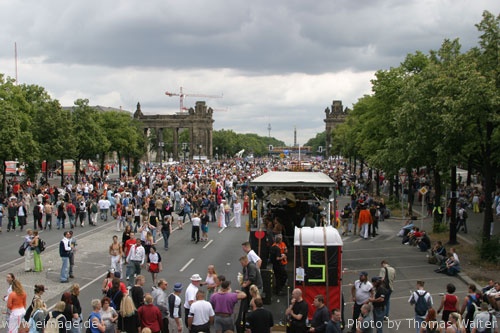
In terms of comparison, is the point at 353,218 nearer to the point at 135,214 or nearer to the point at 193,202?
the point at 193,202

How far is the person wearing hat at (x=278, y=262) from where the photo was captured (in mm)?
15273

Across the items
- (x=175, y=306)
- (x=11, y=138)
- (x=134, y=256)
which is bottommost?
(x=175, y=306)

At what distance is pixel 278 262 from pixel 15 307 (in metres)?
6.23

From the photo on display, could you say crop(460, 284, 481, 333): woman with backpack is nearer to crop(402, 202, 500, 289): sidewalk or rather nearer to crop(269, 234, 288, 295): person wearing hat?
crop(269, 234, 288, 295): person wearing hat

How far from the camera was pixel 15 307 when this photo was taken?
12.1 m

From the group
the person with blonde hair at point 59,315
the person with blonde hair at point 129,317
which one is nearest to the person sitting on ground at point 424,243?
the person with blonde hair at point 129,317

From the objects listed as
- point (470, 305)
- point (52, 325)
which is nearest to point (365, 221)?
point (470, 305)

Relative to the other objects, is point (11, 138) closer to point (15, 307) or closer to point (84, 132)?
point (84, 132)

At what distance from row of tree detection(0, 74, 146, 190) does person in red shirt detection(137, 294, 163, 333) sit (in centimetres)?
3686

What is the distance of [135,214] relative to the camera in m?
30.8

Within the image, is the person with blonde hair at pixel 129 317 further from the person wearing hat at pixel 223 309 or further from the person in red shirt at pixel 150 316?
the person wearing hat at pixel 223 309

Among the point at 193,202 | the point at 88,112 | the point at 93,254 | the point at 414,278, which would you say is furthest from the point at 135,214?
the point at 88,112

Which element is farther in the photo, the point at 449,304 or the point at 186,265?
the point at 186,265

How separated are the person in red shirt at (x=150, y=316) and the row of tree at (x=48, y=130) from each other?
36.9m
